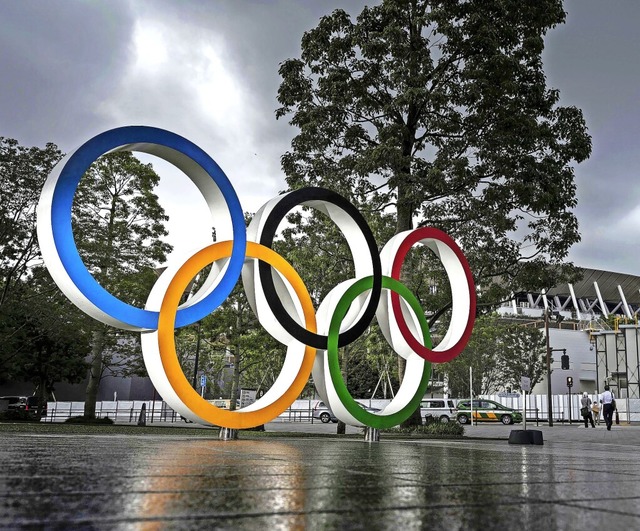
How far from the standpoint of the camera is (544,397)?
176 feet

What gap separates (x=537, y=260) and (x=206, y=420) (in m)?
13.7

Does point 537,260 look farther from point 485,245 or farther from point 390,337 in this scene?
point 390,337

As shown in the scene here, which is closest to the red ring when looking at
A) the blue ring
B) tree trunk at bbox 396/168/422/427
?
the blue ring

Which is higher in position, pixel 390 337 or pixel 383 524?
pixel 390 337

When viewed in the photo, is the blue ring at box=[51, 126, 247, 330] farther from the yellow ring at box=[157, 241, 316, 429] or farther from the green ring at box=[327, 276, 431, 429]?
the green ring at box=[327, 276, 431, 429]

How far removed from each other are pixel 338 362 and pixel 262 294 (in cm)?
192

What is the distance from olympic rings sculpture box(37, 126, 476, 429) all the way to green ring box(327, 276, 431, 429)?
2 cm

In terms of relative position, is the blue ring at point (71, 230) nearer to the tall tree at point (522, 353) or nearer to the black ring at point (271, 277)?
the black ring at point (271, 277)

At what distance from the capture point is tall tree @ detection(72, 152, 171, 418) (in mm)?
26234

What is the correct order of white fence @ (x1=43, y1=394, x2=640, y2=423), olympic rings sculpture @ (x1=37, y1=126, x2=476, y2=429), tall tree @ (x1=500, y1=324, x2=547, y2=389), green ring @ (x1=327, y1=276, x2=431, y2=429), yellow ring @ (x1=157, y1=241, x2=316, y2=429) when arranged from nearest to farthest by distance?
olympic rings sculpture @ (x1=37, y1=126, x2=476, y2=429)
yellow ring @ (x1=157, y1=241, x2=316, y2=429)
green ring @ (x1=327, y1=276, x2=431, y2=429)
white fence @ (x1=43, y1=394, x2=640, y2=423)
tall tree @ (x1=500, y1=324, x2=547, y2=389)

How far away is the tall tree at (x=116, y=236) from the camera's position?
26234 millimetres

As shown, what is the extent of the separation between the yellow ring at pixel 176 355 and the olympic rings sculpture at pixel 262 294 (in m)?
0.02

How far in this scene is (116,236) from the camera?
90.7ft

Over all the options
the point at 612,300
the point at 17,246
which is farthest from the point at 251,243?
the point at 612,300
